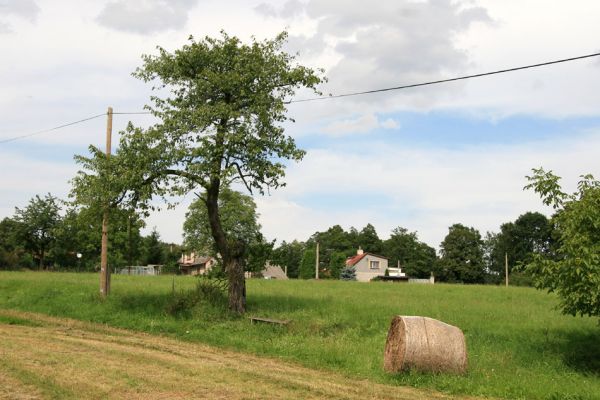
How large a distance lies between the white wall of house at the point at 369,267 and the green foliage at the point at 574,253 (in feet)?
327

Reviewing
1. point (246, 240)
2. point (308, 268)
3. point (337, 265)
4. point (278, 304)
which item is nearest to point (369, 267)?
point (337, 265)

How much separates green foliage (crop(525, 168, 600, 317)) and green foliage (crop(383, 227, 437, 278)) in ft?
342

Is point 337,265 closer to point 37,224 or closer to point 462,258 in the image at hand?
point 462,258

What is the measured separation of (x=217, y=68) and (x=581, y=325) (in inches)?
578

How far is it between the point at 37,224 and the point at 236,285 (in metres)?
66.5

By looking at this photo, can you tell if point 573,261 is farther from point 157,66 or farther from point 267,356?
point 157,66

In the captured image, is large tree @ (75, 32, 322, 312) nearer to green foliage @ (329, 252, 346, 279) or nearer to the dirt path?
the dirt path

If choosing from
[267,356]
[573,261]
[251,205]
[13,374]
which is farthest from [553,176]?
[251,205]

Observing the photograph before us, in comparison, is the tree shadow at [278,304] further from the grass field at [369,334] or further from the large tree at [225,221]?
the large tree at [225,221]

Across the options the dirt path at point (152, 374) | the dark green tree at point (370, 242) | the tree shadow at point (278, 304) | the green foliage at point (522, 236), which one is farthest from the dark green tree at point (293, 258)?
the dirt path at point (152, 374)

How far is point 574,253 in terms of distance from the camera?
13523 mm

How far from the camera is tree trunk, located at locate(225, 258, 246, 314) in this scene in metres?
20.9

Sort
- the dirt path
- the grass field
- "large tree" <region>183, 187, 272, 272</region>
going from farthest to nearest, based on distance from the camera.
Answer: "large tree" <region>183, 187, 272, 272</region>, the grass field, the dirt path

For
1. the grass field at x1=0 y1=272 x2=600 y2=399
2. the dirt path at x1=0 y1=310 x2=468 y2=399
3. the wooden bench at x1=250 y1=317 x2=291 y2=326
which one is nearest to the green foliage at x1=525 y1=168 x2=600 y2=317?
the grass field at x1=0 y1=272 x2=600 y2=399
